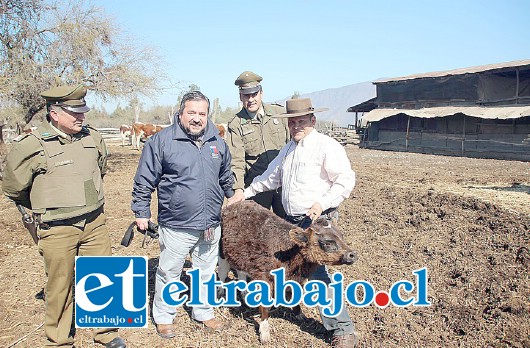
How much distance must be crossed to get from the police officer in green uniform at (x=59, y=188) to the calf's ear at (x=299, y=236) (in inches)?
71.2

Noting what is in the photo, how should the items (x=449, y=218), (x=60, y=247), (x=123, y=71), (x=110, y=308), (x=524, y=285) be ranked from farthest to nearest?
1. (x=123, y=71)
2. (x=449, y=218)
3. (x=524, y=285)
4. (x=110, y=308)
5. (x=60, y=247)

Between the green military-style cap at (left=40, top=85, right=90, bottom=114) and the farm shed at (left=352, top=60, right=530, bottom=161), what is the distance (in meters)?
Result: 22.1

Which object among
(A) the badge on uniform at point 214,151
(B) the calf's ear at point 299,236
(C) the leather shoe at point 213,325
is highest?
(A) the badge on uniform at point 214,151

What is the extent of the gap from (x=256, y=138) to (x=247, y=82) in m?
0.70

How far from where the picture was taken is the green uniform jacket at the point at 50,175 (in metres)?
3.44

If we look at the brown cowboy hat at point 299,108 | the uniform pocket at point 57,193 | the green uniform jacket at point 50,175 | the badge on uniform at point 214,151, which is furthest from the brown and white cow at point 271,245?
the uniform pocket at point 57,193

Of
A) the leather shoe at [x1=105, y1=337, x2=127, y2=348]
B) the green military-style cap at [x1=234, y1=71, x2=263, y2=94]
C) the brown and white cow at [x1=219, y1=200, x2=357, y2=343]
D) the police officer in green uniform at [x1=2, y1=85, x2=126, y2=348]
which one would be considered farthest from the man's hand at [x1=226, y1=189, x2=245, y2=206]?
A: the leather shoe at [x1=105, y1=337, x2=127, y2=348]

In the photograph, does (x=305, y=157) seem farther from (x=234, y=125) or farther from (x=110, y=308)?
(x=110, y=308)

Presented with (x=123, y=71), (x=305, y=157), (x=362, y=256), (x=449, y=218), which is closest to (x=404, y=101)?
(x=123, y=71)

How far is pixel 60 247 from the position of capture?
3602 mm

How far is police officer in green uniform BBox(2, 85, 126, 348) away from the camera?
3480mm

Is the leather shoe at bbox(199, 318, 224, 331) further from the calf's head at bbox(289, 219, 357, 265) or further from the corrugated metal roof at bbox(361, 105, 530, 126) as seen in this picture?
the corrugated metal roof at bbox(361, 105, 530, 126)

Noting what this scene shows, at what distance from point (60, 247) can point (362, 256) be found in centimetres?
419

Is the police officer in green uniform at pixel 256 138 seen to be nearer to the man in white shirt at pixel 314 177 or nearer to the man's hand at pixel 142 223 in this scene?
the man in white shirt at pixel 314 177
